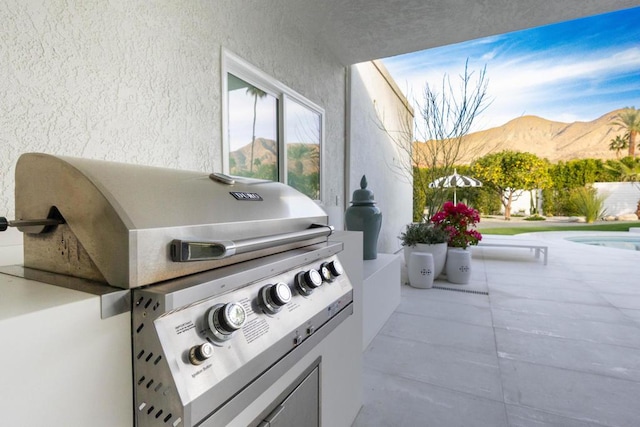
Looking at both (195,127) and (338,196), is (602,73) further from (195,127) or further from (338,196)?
(195,127)

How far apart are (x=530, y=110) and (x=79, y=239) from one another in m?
26.6

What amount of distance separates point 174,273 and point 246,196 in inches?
17.4

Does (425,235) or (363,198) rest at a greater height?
(363,198)

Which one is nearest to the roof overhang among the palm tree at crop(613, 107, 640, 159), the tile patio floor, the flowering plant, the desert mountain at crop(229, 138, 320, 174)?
the desert mountain at crop(229, 138, 320, 174)

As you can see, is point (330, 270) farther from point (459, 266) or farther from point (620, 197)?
point (620, 197)

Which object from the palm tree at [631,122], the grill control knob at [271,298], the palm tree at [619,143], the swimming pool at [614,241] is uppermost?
the palm tree at [631,122]

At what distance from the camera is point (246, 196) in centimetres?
115

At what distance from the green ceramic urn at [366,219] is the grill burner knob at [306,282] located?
2512 millimetres

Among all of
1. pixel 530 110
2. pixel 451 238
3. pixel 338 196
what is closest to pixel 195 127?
pixel 338 196

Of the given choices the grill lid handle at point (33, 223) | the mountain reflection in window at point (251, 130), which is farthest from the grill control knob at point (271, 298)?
the mountain reflection in window at point (251, 130)

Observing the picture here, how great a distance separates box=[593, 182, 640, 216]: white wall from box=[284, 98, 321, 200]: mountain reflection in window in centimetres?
1579

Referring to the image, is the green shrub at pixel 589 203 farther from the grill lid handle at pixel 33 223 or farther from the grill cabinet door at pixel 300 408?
the grill lid handle at pixel 33 223

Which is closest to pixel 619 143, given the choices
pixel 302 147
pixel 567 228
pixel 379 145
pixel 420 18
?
pixel 567 228

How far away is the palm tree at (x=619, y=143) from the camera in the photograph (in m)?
17.6
